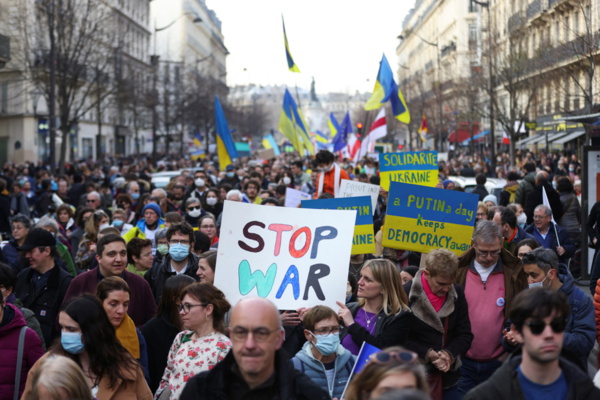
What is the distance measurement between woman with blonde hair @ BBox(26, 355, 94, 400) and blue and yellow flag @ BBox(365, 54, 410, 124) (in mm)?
18266

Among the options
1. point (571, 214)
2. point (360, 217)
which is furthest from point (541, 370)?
point (571, 214)

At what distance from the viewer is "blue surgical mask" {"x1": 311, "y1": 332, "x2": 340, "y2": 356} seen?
17.8 feet

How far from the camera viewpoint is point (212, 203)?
14.3 metres

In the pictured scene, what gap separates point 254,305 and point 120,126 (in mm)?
70541

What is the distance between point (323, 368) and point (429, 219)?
325cm

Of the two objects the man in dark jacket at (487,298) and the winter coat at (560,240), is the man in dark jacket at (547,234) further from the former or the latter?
the man in dark jacket at (487,298)

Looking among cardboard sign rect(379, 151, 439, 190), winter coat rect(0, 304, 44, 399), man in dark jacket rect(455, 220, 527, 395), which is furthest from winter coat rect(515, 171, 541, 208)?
winter coat rect(0, 304, 44, 399)

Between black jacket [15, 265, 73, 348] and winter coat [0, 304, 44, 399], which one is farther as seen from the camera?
black jacket [15, 265, 73, 348]

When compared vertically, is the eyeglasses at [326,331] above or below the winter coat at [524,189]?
below

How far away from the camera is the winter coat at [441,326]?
6090 millimetres

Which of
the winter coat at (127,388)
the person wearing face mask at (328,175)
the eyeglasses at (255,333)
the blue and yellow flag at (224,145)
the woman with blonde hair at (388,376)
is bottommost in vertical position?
the winter coat at (127,388)

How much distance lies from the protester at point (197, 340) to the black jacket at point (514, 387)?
1.84 metres

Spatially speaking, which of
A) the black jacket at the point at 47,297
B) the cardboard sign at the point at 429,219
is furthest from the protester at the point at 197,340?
the cardboard sign at the point at 429,219

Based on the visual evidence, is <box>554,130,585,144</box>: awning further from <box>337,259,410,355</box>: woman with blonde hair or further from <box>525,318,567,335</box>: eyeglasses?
<box>525,318,567,335</box>: eyeglasses
